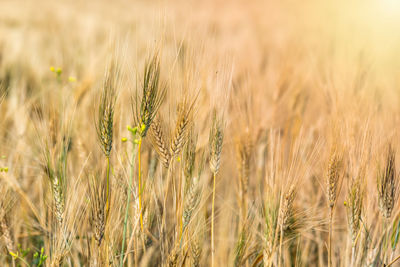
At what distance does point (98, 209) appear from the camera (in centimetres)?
70

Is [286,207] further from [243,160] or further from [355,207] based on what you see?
[243,160]

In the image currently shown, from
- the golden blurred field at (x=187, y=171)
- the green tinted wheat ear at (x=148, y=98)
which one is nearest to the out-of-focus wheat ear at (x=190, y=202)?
the golden blurred field at (x=187, y=171)

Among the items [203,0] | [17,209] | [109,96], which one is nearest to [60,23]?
[17,209]

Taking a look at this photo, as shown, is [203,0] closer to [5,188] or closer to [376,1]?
[376,1]

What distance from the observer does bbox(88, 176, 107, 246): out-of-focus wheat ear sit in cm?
69

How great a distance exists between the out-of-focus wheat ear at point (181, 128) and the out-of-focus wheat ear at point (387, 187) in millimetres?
461

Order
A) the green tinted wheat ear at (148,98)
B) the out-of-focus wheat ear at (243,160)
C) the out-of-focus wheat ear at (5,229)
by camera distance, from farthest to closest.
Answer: the out-of-focus wheat ear at (243,160) → the out-of-focus wheat ear at (5,229) → the green tinted wheat ear at (148,98)

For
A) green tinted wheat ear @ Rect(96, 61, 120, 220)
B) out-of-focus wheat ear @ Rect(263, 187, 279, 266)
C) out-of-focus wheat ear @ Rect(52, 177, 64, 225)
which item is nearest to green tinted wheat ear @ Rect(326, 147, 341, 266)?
out-of-focus wheat ear @ Rect(263, 187, 279, 266)

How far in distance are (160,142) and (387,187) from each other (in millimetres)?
534

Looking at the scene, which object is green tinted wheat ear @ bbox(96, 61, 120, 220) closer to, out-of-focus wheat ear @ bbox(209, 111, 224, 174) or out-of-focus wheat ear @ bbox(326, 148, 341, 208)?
out-of-focus wheat ear @ bbox(209, 111, 224, 174)

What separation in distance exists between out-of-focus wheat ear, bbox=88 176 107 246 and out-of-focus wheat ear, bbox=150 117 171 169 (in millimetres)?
151

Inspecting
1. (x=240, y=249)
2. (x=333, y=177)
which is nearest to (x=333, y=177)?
(x=333, y=177)

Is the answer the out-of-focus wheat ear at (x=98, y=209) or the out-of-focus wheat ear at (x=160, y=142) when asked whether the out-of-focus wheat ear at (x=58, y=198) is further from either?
the out-of-focus wheat ear at (x=160, y=142)

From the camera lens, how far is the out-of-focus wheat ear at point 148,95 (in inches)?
27.1
